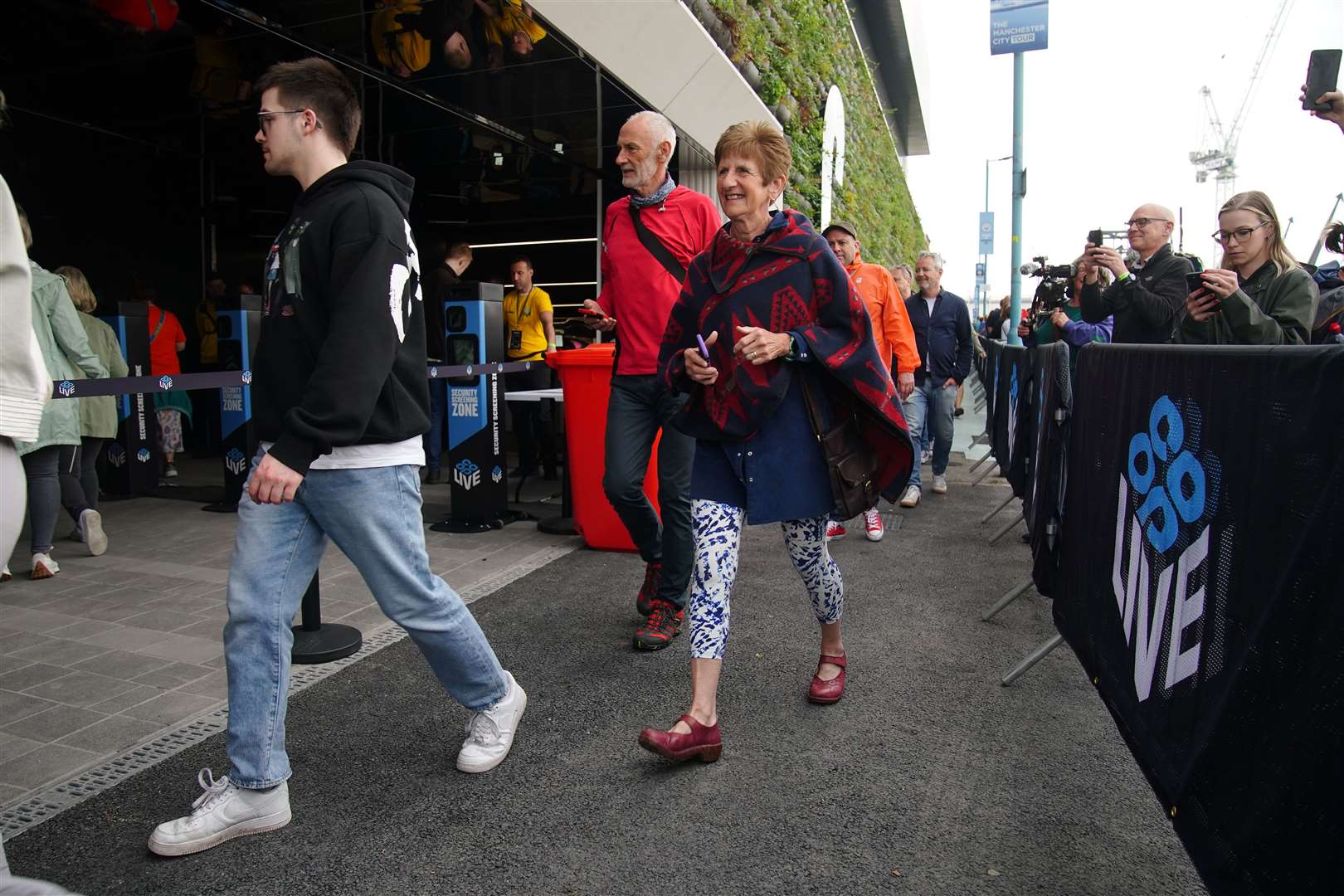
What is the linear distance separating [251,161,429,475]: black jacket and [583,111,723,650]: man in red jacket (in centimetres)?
169

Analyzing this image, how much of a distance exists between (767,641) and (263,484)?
8.33 feet

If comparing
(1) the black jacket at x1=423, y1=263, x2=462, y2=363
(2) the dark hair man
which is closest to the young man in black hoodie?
(2) the dark hair man

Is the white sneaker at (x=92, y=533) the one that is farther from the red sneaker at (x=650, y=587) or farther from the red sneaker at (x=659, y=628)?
the red sneaker at (x=659, y=628)

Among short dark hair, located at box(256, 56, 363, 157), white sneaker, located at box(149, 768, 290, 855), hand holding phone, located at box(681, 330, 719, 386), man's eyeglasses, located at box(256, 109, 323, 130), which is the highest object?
short dark hair, located at box(256, 56, 363, 157)

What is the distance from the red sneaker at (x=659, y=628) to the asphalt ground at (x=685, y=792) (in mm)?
69

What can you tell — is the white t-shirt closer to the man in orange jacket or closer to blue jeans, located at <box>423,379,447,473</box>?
the man in orange jacket

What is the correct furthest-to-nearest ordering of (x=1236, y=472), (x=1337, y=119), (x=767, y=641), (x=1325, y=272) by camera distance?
1. (x=1325, y=272)
2. (x=767, y=641)
3. (x=1337, y=119)
4. (x=1236, y=472)

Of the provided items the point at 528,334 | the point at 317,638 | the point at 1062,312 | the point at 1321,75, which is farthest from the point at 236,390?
the point at 1321,75

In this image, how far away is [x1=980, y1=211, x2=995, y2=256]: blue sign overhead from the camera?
34.4 m

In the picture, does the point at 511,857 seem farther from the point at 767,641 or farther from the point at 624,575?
the point at 624,575

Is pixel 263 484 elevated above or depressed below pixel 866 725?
above

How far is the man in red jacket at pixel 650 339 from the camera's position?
4.37 m

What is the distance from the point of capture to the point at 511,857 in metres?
2.54

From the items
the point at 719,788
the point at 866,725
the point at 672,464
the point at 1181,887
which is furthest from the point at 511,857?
the point at 672,464
